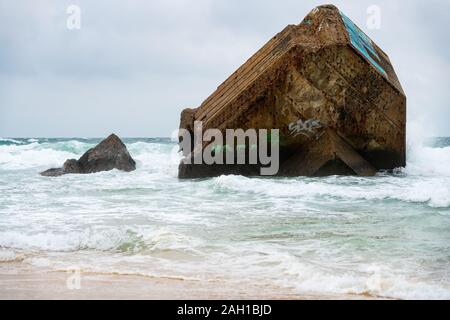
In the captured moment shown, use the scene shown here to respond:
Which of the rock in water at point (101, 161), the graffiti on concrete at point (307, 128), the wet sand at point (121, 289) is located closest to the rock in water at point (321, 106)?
the graffiti on concrete at point (307, 128)

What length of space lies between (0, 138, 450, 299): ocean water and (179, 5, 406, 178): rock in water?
483mm

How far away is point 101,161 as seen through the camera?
11.8m

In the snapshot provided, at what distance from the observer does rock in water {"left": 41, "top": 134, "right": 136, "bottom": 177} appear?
11699 millimetres

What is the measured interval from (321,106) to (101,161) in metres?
4.83

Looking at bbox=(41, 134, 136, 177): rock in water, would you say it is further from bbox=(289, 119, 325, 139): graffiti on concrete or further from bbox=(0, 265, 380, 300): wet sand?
bbox=(0, 265, 380, 300): wet sand

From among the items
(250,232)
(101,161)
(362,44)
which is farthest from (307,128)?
(101,161)

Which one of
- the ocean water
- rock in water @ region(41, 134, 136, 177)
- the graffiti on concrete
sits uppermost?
the graffiti on concrete

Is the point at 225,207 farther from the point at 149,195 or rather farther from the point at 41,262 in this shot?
the point at 41,262

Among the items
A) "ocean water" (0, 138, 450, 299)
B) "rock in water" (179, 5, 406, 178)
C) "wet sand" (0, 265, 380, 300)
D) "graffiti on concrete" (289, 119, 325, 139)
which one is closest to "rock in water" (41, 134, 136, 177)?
"ocean water" (0, 138, 450, 299)

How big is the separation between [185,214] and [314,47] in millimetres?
3776

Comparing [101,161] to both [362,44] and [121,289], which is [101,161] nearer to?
[362,44]

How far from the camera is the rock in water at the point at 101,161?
11699mm
